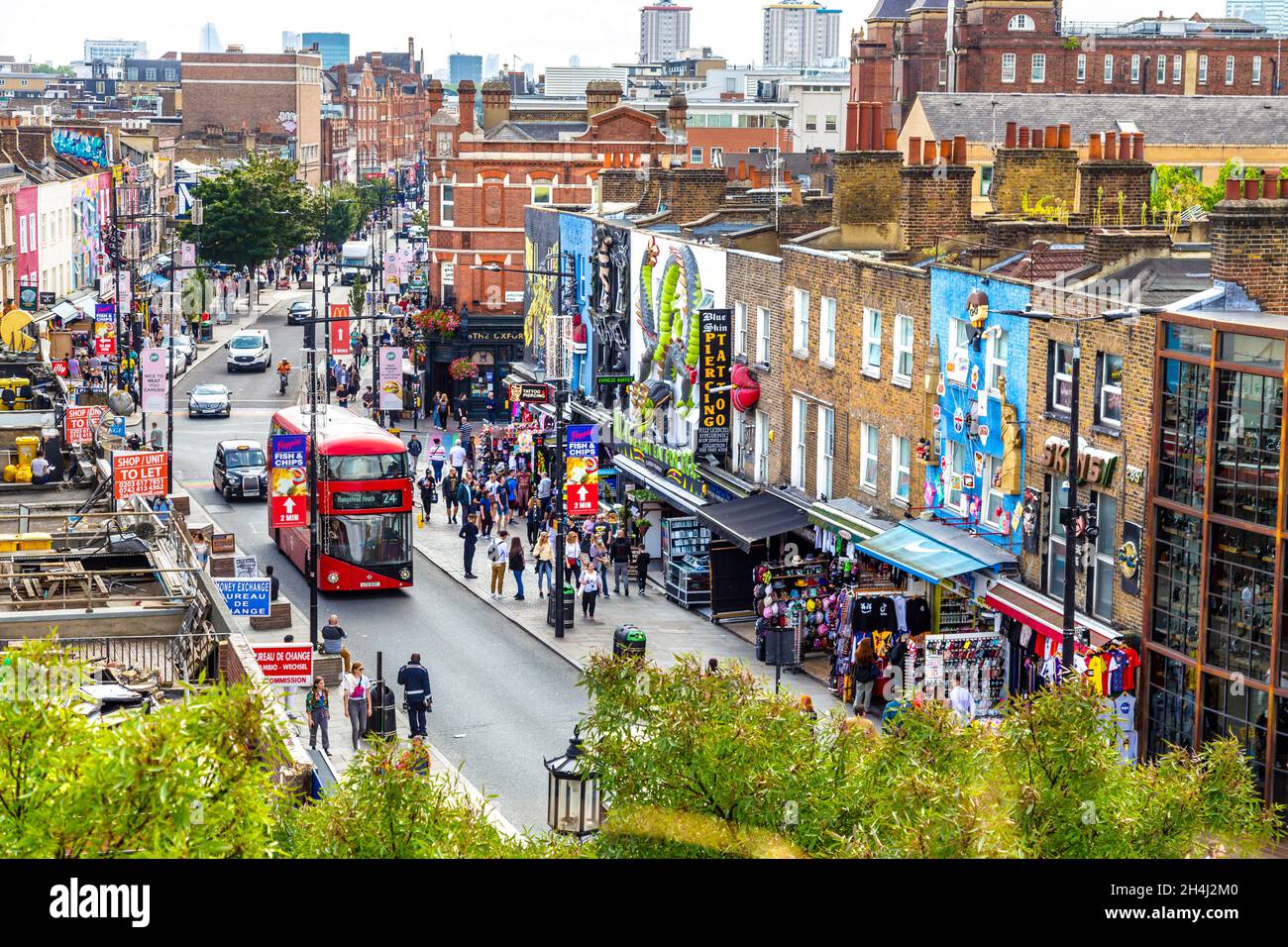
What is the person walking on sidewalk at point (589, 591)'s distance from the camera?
139 ft

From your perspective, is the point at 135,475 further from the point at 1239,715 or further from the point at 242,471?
the point at 1239,715

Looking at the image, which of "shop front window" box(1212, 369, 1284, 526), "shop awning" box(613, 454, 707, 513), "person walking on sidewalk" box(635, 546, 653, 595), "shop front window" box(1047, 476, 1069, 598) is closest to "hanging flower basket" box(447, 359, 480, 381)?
"shop awning" box(613, 454, 707, 513)

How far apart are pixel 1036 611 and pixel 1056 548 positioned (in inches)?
50.9

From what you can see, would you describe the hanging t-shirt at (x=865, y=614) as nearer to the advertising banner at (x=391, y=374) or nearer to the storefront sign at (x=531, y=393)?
the storefront sign at (x=531, y=393)

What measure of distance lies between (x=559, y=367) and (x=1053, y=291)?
30066 mm

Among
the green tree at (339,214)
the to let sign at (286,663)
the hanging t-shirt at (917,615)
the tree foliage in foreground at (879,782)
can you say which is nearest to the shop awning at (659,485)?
the hanging t-shirt at (917,615)

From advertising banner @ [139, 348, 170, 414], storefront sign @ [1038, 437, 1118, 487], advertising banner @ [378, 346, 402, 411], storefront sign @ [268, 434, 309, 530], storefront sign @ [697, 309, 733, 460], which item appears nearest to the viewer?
storefront sign @ [1038, 437, 1118, 487]

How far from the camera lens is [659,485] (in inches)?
1885

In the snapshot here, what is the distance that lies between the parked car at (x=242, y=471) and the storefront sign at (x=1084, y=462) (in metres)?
→ 30.2

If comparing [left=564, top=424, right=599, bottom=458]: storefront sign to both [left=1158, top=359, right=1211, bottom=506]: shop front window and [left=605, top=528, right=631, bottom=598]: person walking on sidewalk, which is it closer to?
[left=605, top=528, right=631, bottom=598]: person walking on sidewalk

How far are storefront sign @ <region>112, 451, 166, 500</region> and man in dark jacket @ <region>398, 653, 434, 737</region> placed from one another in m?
9.20

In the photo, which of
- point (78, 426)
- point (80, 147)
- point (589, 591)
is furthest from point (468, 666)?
point (80, 147)

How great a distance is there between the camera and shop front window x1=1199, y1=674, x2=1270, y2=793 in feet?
87.9

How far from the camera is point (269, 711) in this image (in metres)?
12.0
